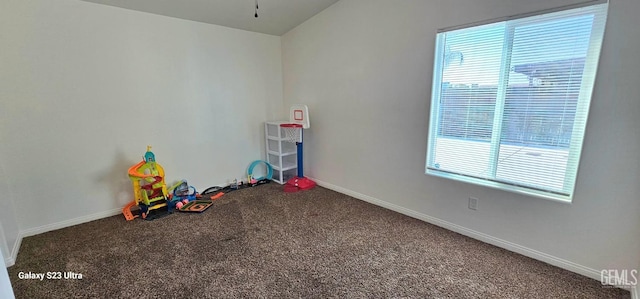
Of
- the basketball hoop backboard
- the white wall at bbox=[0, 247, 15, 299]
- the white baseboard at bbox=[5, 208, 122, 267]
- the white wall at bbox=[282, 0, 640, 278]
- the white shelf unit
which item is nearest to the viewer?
the white wall at bbox=[0, 247, 15, 299]

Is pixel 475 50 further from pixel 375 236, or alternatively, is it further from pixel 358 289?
pixel 358 289

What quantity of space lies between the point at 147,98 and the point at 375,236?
10.0 feet

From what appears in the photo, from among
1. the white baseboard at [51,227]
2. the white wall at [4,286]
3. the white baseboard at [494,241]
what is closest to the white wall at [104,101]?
the white baseboard at [51,227]

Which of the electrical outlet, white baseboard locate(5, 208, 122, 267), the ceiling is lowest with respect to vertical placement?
white baseboard locate(5, 208, 122, 267)

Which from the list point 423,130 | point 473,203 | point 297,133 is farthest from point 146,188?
point 473,203

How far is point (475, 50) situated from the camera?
2.39 meters

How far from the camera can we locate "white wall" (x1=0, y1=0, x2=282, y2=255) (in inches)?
94.8

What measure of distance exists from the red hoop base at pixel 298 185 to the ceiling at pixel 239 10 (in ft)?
7.60

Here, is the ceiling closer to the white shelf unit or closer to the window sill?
the white shelf unit

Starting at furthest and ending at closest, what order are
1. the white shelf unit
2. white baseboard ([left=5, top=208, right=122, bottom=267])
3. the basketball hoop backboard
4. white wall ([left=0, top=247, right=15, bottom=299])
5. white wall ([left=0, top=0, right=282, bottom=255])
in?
the white shelf unit
the basketball hoop backboard
white wall ([left=0, top=0, right=282, bottom=255])
white baseboard ([left=5, top=208, right=122, bottom=267])
white wall ([left=0, top=247, right=15, bottom=299])

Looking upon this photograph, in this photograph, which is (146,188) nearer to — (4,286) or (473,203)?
Answer: (4,286)

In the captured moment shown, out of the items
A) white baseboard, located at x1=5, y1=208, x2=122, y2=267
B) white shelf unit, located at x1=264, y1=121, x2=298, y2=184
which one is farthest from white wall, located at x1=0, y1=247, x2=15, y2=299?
white shelf unit, located at x1=264, y1=121, x2=298, y2=184

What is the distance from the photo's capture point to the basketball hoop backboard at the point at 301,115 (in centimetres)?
373

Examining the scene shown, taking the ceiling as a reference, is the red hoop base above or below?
below
